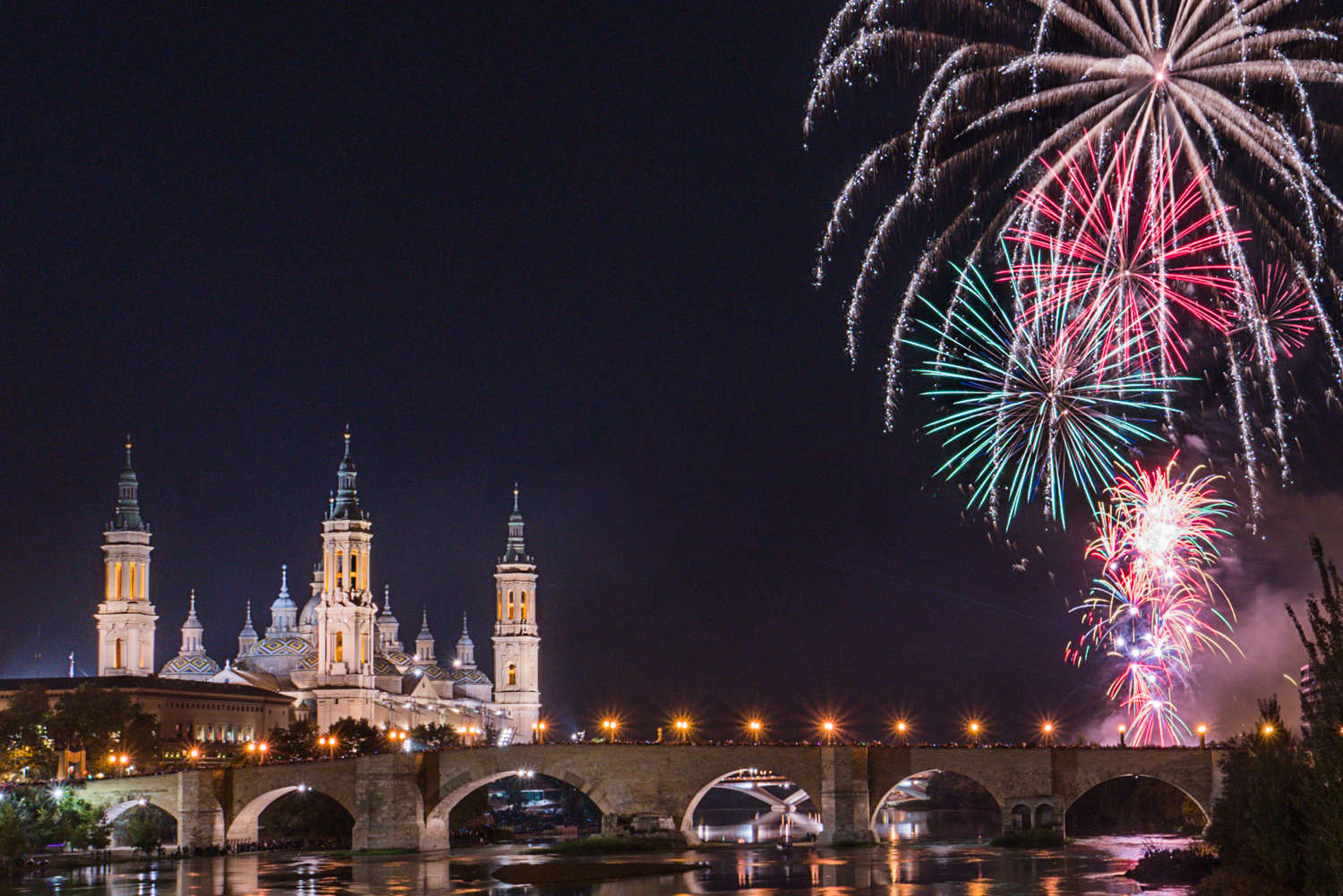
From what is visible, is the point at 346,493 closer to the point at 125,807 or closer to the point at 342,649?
the point at 342,649

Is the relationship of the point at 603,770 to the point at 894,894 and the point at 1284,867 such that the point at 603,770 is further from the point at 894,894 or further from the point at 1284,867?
the point at 1284,867

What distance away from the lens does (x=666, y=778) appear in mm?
70375

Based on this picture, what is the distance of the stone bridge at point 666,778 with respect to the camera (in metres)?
67.7

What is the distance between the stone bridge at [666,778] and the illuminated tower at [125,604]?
48.7 metres

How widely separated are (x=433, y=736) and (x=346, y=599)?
43.1ft

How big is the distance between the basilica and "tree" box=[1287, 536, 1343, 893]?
9867 cm

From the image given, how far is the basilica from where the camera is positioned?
121 m

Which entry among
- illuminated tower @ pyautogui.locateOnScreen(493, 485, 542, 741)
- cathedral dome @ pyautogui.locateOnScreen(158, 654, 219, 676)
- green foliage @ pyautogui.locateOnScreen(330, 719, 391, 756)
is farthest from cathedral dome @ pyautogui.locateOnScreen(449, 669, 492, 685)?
green foliage @ pyautogui.locateOnScreen(330, 719, 391, 756)

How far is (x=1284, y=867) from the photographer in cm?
3388

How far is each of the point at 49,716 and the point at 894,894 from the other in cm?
5976

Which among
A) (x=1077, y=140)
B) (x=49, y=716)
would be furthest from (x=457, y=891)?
(x=49, y=716)

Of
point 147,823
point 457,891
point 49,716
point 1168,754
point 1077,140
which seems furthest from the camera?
point 49,716

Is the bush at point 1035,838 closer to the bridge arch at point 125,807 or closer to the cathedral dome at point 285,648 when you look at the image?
the bridge arch at point 125,807

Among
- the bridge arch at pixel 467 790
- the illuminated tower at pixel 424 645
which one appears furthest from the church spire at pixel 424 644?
the bridge arch at pixel 467 790
